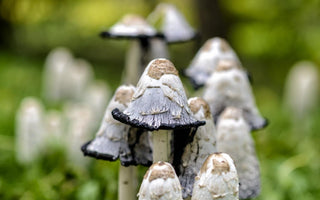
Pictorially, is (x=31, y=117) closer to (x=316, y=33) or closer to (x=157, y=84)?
(x=157, y=84)

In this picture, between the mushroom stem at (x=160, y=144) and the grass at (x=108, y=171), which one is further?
the grass at (x=108, y=171)

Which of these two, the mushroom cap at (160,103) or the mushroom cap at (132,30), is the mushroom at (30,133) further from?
the mushroom cap at (160,103)

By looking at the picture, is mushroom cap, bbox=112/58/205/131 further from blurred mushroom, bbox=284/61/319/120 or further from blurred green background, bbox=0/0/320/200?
blurred mushroom, bbox=284/61/319/120

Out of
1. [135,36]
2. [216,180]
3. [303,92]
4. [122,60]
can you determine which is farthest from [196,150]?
[122,60]

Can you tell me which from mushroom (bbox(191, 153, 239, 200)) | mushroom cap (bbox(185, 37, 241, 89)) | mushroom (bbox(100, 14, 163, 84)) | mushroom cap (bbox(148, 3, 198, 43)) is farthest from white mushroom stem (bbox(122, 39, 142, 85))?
mushroom (bbox(191, 153, 239, 200))

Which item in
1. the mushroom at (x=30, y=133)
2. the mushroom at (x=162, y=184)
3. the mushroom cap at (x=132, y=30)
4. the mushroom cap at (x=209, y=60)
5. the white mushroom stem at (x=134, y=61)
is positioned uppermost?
the mushroom cap at (x=132, y=30)

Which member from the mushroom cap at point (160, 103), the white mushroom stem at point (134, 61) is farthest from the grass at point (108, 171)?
the mushroom cap at point (160, 103)

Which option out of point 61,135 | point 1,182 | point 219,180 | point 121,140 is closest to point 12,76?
point 61,135
